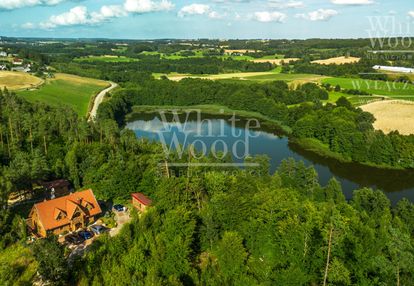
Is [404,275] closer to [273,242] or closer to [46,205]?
[273,242]

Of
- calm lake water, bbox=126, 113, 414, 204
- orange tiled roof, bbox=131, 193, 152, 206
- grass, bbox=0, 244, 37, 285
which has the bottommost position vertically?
calm lake water, bbox=126, 113, 414, 204

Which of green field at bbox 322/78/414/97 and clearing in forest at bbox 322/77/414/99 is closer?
clearing in forest at bbox 322/77/414/99

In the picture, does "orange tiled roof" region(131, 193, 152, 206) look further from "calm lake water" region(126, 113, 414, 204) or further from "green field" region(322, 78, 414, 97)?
"green field" region(322, 78, 414, 97)

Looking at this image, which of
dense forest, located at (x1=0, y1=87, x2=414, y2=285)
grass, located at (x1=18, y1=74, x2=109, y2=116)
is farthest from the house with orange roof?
grass, located at (x1=18, y1=74, x2=109, y2=116)

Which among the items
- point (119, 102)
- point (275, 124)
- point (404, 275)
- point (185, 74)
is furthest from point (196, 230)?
point (185, 74)

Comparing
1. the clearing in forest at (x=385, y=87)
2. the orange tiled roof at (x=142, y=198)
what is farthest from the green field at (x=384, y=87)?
the orange tiled roof at (x=142, y=198)

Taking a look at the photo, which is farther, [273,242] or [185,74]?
[185,74]

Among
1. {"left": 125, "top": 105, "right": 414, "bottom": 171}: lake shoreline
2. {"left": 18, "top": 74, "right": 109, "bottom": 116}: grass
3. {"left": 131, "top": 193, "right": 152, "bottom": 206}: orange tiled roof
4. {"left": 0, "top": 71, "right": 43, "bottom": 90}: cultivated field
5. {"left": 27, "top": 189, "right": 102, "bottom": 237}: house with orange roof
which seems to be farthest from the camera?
{"left": 0, "top": 71, "right": 43, "bottom": 90}: cultivated field
